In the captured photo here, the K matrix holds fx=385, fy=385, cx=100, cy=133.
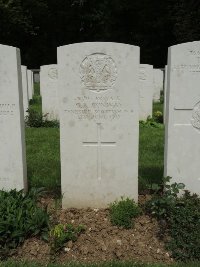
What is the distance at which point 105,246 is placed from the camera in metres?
4.40

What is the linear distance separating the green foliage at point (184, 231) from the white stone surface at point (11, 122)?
203cm

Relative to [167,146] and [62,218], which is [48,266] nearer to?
[62,218]

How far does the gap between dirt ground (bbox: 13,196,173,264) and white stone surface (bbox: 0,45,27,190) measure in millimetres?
817

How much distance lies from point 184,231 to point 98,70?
2.18 meters

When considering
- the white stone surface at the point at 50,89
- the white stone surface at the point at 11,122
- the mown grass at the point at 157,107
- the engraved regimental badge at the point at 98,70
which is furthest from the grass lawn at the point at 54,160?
the mown grass at the point at 157,107

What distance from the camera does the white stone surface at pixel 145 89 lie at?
11.2 meters

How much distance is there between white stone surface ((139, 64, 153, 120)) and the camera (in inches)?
440

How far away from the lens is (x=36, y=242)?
444 centimetres

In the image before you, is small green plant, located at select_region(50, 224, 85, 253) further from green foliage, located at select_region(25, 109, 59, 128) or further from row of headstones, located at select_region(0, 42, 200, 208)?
green foliage, located at select_region(25, 109, 59, 128)

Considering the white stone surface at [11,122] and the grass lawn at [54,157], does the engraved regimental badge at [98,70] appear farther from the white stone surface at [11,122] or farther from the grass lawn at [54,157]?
the grass lawn at [54,157]

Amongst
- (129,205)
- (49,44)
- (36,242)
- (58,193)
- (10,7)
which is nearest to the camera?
(36,242)

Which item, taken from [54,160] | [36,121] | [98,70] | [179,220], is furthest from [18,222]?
[36,121]

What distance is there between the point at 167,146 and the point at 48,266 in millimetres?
2112

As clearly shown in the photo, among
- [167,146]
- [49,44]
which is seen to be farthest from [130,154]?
[49,44]
